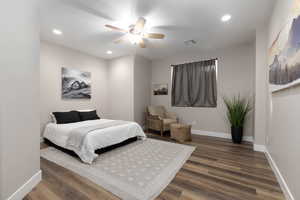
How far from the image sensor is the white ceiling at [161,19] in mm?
2150

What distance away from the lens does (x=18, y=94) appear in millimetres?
1450

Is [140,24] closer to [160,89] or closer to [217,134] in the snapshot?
[160,89]

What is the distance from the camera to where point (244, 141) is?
11.8ft

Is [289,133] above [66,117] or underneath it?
above

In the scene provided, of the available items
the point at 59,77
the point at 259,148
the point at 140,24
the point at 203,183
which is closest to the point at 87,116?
the point at 59,77

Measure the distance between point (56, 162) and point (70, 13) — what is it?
9.00 feet

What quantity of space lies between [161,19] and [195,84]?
2607 millimetres

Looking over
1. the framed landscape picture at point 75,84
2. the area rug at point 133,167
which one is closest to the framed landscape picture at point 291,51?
the area rug at point 133,167

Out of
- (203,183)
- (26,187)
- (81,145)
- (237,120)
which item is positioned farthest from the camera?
(237,120)

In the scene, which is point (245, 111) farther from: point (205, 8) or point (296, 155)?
point (205, 8)

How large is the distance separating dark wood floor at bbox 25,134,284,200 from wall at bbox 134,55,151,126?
2661mm

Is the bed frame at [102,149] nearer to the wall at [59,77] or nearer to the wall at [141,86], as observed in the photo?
the wall at [59,77]

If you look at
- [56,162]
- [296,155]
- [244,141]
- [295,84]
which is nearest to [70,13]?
[56,162]

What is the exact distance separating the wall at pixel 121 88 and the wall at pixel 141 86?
168 millimetres
